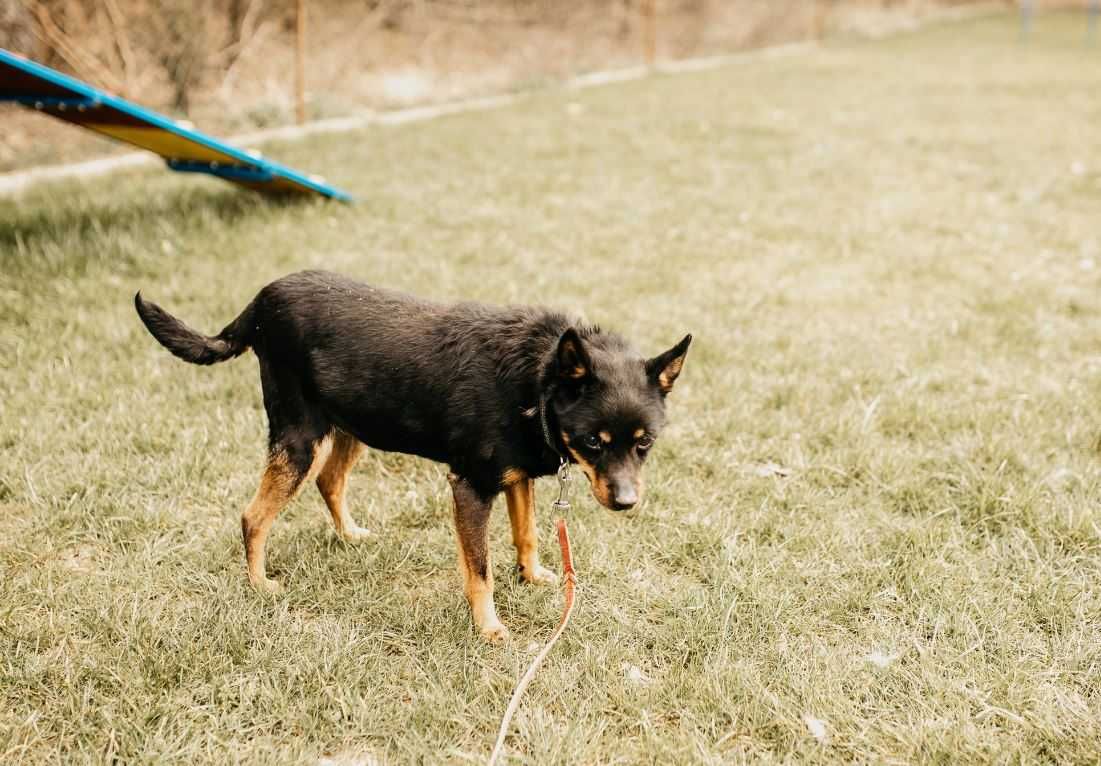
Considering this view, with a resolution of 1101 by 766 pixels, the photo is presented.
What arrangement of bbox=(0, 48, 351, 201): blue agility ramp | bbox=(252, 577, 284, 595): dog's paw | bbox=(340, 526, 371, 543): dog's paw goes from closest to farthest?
1. bbox=(252, 577, 284, 595): dog's paw
2. bbox=(340, 526, 371, 543): dog's paw
3. bbox=(0, 48, 351, 201): blue agility ramp

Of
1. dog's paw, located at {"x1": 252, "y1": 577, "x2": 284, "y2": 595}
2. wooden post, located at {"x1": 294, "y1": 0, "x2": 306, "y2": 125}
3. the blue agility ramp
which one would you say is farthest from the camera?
wooden post, located at {"x1": 294, "y1": 0, "x2": 306, "y2": 125}

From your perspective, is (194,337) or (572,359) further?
(194,337)

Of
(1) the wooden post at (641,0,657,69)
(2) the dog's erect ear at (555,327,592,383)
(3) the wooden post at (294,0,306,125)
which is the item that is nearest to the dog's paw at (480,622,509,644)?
(2) the dog's erect ear at (555,327,592,383)

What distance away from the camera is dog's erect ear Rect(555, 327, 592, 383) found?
2410mm

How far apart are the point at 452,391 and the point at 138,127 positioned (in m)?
4.07

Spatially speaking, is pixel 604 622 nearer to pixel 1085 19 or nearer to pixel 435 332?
pixel 435 332

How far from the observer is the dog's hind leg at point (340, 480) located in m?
3.10

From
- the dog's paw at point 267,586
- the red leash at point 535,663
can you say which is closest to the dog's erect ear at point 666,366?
the red leash at point 535,663

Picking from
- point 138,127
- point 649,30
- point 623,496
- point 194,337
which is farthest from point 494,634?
point 649,30

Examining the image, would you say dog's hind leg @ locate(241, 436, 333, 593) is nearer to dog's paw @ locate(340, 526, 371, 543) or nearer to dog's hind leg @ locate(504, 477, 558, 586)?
dog's paw @ locate(340, 526, 371, 543)

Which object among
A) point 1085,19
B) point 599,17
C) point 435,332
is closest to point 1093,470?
point 435,332

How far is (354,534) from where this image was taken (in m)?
3.19

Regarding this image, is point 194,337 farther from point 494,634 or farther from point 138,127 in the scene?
point 138,127

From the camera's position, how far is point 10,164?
7.24 m
